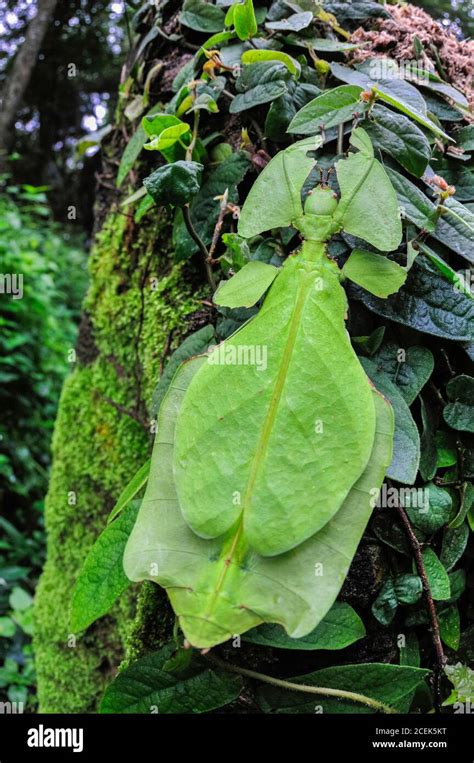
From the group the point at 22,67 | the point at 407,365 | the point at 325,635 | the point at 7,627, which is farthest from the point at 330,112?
the point at 22,67

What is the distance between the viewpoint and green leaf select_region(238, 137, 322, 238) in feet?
2.70

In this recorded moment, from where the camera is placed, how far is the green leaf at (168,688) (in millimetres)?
813

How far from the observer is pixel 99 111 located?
18.2 ft

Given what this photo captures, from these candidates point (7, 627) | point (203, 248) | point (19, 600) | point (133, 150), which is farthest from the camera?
point (19, 600)

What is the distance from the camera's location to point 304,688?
79cm

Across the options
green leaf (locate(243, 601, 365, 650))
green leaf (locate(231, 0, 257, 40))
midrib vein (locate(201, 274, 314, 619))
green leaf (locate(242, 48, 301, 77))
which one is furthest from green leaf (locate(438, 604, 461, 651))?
green leaf (locate(231, 0, 257, 40))

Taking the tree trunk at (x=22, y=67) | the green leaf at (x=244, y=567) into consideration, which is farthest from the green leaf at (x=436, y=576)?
the tree trunk at (x=22, y=67)

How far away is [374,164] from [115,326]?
811 millimetres

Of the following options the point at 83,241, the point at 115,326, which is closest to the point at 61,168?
the point at 83,241

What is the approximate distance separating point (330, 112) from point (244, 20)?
275 millimetres

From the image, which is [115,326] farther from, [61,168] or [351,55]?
[61,168]

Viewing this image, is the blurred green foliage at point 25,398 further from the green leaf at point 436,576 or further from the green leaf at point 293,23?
the green leaf at point 436,576

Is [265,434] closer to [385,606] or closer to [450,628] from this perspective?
[385,606]

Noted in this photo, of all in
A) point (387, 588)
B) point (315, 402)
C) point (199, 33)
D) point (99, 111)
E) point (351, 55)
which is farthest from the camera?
point (99, 111)
